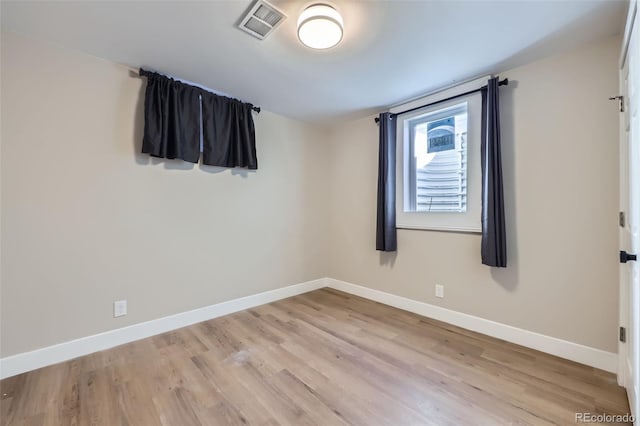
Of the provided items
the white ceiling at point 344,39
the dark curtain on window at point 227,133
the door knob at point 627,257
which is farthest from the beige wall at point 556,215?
the dark curtain on window at point 227,133

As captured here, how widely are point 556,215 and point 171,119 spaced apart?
10.9 ft

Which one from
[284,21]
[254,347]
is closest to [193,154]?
[284,21]

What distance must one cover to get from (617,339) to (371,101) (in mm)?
2810

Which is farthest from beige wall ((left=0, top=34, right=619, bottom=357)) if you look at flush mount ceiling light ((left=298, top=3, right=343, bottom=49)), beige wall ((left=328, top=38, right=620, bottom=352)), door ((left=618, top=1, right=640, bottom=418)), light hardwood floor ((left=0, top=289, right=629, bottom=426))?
flush mount ceiling light ((left=298, top=3, right=343, bottom=49))

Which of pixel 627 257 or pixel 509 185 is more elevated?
pixel 509 185

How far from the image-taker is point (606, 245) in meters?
1.87

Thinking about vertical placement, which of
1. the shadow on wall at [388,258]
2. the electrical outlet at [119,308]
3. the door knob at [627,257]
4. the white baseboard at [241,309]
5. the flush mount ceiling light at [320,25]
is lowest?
the white baseboard at [241,309]

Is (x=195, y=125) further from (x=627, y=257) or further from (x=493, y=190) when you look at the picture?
(x=627, y=257)

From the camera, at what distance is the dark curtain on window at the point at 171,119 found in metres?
2.32

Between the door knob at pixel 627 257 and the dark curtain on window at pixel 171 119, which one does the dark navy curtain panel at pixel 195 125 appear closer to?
the dark curtain on window at pixel 171 119

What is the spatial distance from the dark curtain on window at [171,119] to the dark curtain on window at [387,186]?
6.48 ft

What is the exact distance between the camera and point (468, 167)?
2.56m

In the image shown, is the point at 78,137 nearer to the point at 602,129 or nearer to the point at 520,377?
the point at 520,377

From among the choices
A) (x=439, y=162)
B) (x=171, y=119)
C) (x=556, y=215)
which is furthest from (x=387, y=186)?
(x=171, y=119)
